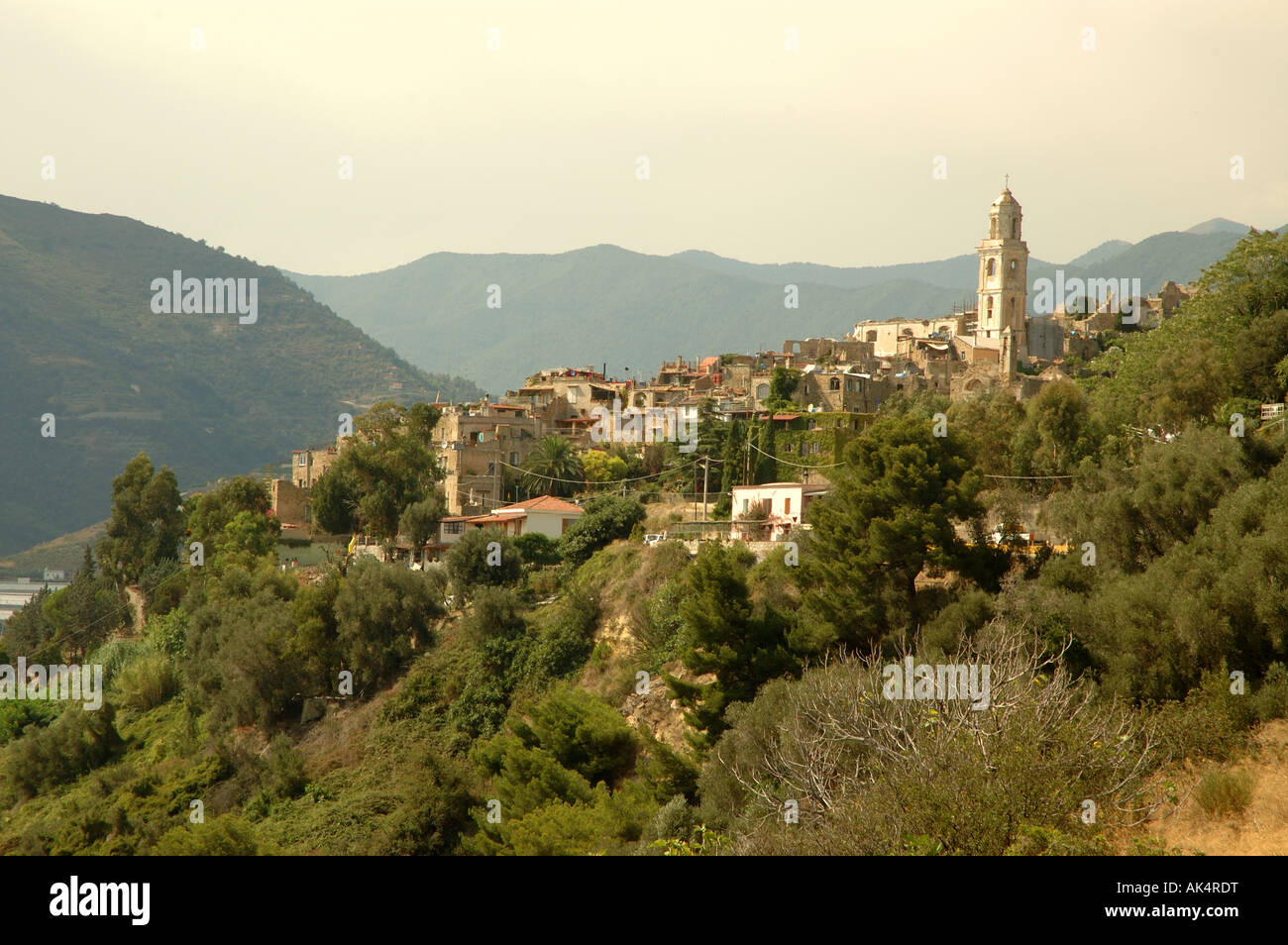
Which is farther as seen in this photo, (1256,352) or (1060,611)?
(1256,352)

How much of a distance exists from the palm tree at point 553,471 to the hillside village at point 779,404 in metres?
1.06

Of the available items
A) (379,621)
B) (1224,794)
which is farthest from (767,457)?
(1224,794)

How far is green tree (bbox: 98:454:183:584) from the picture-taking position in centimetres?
5559

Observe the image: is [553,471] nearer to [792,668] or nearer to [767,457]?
[767,457]

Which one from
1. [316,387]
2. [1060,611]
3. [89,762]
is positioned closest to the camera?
[1060,611]

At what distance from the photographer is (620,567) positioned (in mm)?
36219

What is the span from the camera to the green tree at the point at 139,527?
55.6 m

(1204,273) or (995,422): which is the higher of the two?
(1204,273)

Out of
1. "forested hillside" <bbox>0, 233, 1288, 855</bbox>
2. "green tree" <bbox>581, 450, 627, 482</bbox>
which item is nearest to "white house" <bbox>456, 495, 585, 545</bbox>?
"forested hillside" <bbox>0, 233, 1288, 855</bbox>

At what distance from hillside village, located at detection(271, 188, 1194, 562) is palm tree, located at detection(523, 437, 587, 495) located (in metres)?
1.06

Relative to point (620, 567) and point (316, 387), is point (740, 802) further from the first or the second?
point (316, 387)

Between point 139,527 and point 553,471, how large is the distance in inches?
846

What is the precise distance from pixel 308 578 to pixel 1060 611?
99.7 feet
